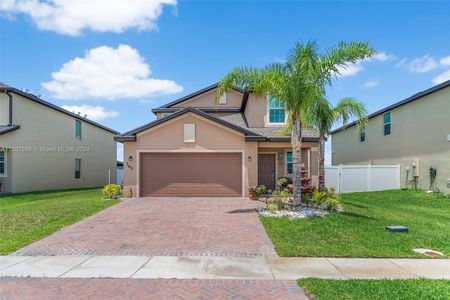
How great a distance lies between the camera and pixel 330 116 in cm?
1273

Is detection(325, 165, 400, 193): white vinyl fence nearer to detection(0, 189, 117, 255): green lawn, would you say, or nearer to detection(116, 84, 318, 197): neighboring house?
detection(116, 84, 318, 197): neighboring house

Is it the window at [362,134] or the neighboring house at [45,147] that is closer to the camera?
the neighboring house at [45,147]

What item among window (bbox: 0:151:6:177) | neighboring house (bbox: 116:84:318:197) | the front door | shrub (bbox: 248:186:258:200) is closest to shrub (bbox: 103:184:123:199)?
neighboring house (bbox: 116:84:318:197)

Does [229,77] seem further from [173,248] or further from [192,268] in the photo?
[192,268]

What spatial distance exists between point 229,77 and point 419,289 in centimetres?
855

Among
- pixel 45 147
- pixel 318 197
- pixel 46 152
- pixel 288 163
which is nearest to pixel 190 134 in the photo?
pixel 288 163

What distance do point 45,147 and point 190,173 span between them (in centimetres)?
1198

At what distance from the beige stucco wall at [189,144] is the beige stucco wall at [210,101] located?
6.50 metres

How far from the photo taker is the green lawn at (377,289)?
13.9ft

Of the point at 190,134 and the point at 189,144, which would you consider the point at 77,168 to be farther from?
the point at 190,134

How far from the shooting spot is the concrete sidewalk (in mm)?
5121

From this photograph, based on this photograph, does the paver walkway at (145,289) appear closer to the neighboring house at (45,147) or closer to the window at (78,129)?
the neighboring house at (45,147)

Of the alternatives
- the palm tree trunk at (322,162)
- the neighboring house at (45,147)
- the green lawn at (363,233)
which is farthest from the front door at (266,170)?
the neighboring house at (45,147)

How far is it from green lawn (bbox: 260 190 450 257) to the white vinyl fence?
4.57 metres
